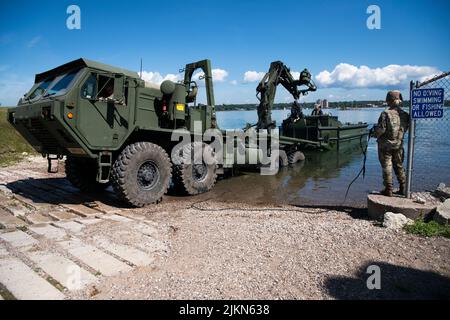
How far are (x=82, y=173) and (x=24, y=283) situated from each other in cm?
473

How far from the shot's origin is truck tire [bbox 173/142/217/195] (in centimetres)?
738

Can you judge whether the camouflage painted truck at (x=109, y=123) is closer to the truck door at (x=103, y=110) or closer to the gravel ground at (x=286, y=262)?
the truck door at (x=103, y=110)

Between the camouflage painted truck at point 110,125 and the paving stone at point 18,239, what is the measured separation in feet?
5.19

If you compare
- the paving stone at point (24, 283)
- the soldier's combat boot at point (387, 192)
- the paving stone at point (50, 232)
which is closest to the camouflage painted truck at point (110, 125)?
the paving stone at point (50, 232)

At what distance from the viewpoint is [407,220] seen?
4555 millimetres

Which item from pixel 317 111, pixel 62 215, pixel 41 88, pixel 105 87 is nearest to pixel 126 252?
pixel 62 215

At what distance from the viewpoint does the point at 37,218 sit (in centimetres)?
539

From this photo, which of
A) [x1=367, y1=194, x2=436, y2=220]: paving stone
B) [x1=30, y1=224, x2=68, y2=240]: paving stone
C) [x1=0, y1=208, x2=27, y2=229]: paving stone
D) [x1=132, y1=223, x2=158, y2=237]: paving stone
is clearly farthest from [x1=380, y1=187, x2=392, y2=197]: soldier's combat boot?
[x1=0, y1=208, x2=27, y2=229]: paving stone

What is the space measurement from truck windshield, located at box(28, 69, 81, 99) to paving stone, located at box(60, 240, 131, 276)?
294 centimetres

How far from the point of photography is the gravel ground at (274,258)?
2.94 meters

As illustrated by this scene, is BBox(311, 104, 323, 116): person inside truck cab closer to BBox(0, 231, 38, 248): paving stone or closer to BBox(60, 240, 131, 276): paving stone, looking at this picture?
BBox(60, 240, 131, 276): paving stone

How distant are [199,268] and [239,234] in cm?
117
